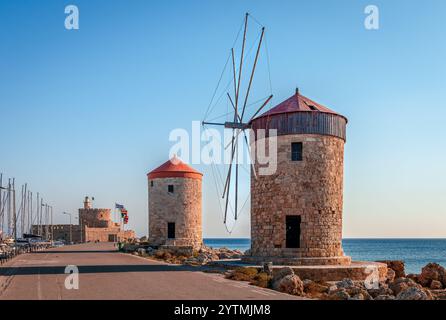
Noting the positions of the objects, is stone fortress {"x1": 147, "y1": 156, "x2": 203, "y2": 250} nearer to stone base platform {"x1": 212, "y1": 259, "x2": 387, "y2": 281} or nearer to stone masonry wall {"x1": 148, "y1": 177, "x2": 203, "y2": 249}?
stone masonry wall {"x1": 148, "y1": 177, "x2": 203, "y2": 249}

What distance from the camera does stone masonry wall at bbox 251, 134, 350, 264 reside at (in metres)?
21.9

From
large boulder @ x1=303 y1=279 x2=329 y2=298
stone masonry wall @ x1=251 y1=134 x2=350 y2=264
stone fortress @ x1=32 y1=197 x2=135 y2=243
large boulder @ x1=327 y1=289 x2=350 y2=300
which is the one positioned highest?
stone masonry wall @ x1=251 y1=134 x2=350 y2=264

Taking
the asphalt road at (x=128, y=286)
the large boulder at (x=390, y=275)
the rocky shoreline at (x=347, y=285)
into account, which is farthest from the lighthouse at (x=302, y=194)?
the asphalt road at (x=128, y=286)

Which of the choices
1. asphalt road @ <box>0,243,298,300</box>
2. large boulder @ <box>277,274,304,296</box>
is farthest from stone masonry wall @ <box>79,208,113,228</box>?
large boulder @ <box>277,274,304,296</box>

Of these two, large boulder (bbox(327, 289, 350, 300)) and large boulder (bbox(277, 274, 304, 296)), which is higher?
large boulder (bbox(277, 274, 304, 296))

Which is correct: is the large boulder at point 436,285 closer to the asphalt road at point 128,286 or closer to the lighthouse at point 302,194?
the lighthouse at point 302,194

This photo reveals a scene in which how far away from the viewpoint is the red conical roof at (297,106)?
74.6 feet

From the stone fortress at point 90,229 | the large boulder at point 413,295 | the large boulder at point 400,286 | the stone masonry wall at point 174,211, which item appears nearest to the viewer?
the large boulder at point 413,295

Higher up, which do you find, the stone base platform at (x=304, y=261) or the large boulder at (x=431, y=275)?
the stone base platform at (x=304, y=261)

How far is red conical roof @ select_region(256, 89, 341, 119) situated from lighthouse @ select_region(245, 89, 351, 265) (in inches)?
2.4

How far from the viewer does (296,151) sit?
882 inches
